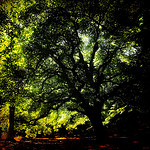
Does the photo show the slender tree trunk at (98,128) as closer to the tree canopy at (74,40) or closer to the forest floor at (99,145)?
the tree canopy at (74,40)

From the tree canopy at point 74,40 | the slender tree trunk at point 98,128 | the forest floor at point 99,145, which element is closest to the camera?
the forest floor at point 99,145

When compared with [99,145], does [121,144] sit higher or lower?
higher

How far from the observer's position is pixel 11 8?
939cm

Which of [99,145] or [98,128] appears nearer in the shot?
[99,145]

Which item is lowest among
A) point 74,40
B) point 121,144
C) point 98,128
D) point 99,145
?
point 99,145

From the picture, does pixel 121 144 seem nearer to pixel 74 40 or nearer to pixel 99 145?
pixel 99 145

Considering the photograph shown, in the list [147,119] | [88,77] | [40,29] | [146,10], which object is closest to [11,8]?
[40,29]

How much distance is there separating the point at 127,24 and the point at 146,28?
246cm

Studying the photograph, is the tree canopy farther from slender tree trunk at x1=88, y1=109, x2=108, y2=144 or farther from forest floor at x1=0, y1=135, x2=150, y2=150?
forest floor at x1=0, y1=135, x2=150, y2=150

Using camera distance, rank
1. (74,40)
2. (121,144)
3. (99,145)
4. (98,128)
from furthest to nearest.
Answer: (74,40) → (98,128) → (99,145) → (121,144)

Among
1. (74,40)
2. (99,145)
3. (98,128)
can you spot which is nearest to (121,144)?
(99,145)

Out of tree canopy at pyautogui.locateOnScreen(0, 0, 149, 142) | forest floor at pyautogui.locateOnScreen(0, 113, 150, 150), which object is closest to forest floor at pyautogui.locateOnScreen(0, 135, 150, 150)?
forest floor at pyautogui.locateOnScreen(0, 113, 150, 150)

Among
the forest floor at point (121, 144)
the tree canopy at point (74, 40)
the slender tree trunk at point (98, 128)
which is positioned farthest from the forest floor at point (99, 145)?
the tree canopy at point (74, 40)

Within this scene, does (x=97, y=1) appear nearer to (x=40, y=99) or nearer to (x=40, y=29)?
(x=40, y=29)
